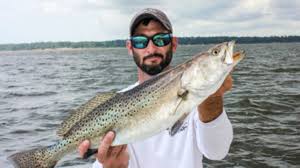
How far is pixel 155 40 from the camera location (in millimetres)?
5199

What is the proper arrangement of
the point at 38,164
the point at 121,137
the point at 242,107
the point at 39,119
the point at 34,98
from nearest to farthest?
the point at 121,137
the point at 38,164
the point at 39,119
the point at 242,107
the point at 34,98

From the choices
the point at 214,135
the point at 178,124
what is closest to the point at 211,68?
the point at 178,124

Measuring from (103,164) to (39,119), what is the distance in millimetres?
13239

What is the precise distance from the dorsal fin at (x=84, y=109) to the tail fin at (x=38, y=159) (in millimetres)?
282

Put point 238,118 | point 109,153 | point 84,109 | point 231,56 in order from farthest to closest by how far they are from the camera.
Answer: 1. point 238,118
2. point 109,153
3. point 84,109
4. point 231,56

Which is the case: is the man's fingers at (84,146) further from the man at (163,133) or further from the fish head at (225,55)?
the fish head at (225,55)

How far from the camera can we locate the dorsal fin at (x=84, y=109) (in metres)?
4.27

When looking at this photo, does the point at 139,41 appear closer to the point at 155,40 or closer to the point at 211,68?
the point at 155,40

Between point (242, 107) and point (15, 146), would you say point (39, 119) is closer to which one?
point (15, 146)

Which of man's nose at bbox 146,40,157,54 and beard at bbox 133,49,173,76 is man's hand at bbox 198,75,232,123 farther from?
man's nose at bbox 146,40,157,54

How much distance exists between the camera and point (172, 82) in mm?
3830

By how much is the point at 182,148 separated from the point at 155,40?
118 cm

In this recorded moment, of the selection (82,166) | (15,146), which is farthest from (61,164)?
(15,146)

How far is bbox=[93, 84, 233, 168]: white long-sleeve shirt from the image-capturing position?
4547 millimetres
